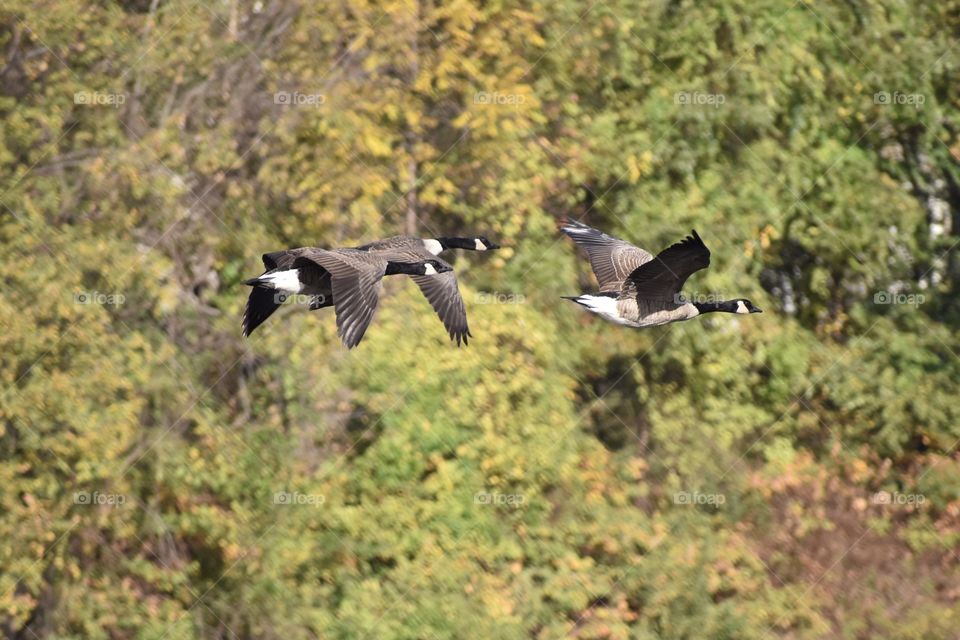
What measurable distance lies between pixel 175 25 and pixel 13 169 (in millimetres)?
2099

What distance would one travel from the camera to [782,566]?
17719mm

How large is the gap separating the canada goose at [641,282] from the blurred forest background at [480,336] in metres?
4.07

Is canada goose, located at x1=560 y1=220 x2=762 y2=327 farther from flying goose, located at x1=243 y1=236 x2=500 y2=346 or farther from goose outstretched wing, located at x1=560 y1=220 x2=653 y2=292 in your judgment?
flying goose, located at x1=243 y1=236 x2=500 y2=346

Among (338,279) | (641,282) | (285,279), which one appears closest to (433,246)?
(285,279)

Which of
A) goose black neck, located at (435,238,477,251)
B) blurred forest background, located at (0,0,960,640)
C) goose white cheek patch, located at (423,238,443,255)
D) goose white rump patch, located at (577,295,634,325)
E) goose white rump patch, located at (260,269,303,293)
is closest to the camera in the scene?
goose white rump patch, located at (260,269,303,293)

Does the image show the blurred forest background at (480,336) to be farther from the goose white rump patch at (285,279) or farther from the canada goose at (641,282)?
the goose white rump patch at (285,279)

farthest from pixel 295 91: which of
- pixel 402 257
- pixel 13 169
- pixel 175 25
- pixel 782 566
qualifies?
pixel 782 566

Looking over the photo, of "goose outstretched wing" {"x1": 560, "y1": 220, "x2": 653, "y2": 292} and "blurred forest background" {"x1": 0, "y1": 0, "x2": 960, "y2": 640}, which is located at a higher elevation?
"goose outstretched wing" {"x1": 560, "y1": 220, "x2": 653, "y2": 292}

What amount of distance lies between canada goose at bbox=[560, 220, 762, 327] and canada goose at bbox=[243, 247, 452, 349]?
1.17 metres

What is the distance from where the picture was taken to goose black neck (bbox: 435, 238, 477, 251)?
14320mm

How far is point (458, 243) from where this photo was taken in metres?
14.5

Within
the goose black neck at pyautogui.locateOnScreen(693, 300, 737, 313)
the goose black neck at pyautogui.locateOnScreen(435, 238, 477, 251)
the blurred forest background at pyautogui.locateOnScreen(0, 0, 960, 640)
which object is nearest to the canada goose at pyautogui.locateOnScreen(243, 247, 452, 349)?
the goose black neck at pyautogui.locateOnScreen(435, 238, 477, 251)

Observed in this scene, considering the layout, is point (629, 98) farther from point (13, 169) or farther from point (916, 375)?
point (13, 169)

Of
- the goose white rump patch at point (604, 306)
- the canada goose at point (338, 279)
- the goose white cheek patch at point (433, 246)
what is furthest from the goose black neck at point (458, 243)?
the goose white rump patch at point (604, 306)
